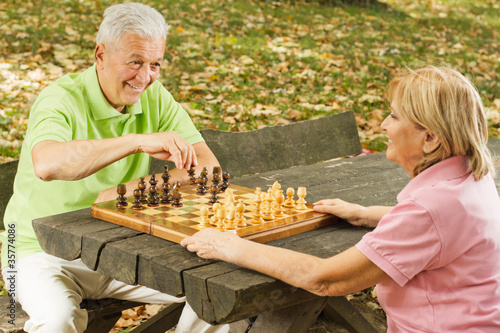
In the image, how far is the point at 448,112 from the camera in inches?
82.0

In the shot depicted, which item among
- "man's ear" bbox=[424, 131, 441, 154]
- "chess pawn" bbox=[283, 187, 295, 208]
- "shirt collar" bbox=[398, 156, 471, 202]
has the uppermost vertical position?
"man's ear" bbox=[424, 131, 441, 154]

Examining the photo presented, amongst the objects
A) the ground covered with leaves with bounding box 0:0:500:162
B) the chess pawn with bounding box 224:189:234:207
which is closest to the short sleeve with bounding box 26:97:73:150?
the chess pawn with bounding box 224:189:234:207

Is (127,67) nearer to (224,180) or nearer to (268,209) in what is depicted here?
(224,180)

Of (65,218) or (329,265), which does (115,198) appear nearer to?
(65,218)

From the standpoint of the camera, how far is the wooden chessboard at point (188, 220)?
246 centimetres

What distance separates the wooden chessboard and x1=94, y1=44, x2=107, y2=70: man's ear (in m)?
0.83

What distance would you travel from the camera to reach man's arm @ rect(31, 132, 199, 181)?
114 inches

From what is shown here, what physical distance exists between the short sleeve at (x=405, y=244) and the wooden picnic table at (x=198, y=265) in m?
0.34

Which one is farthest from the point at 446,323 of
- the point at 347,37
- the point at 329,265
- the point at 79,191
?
the point at 347,37

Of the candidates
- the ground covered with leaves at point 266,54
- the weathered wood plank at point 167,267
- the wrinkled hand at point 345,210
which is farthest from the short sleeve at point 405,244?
the ground covered with leaves at point 266,54

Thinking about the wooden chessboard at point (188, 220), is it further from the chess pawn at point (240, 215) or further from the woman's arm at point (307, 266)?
the woman's arm at point (307, 266)

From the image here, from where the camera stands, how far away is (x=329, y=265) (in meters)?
2.11

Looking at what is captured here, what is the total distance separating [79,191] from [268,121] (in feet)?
15.7

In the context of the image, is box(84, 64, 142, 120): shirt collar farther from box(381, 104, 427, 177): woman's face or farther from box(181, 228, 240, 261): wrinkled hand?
box(381, 104, 427, 177): woman's face
